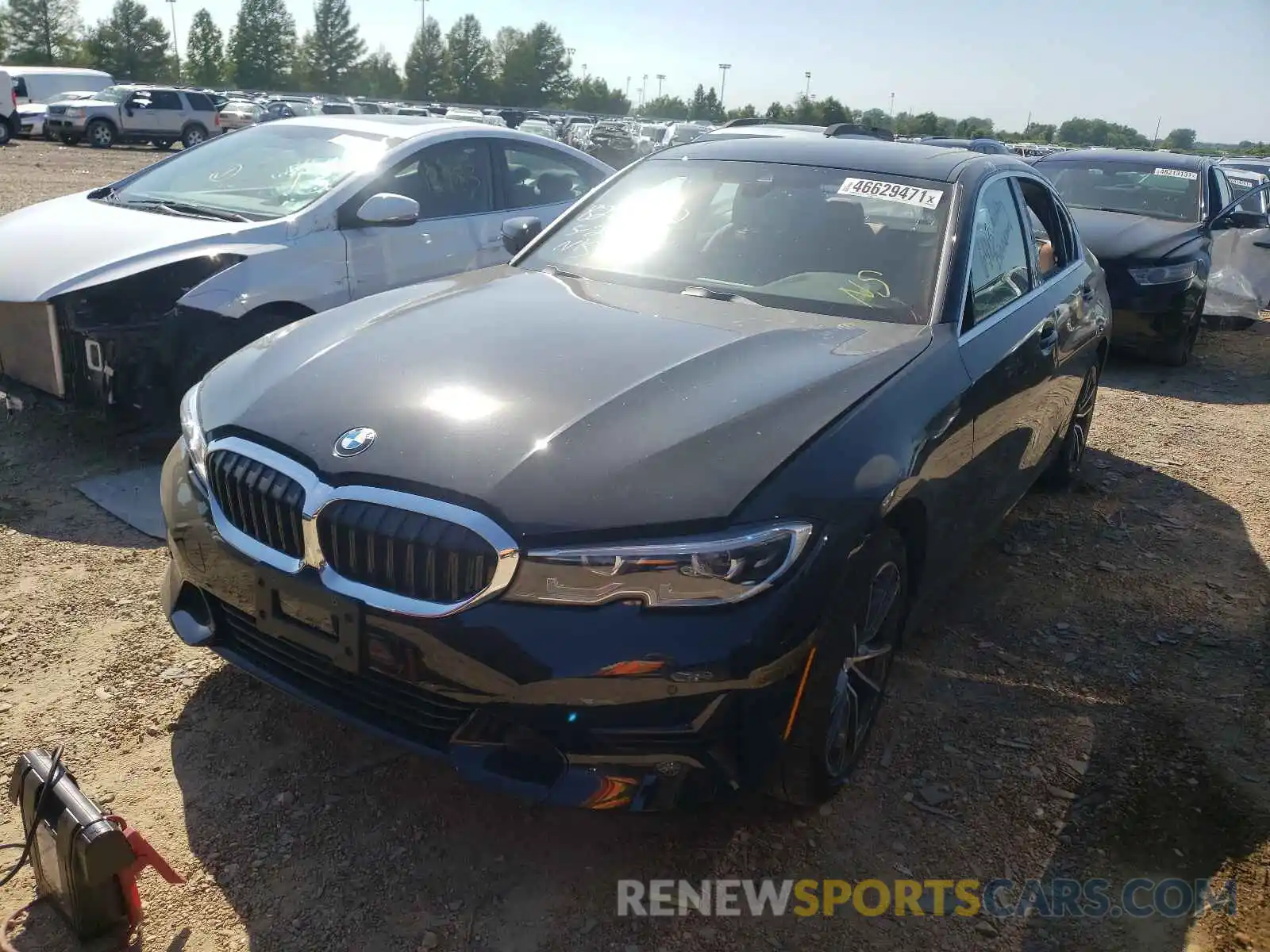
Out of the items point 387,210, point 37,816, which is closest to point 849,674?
point 37,816

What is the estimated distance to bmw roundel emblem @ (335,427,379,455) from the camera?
2311 millimetres

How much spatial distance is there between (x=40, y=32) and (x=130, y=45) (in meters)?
6.64

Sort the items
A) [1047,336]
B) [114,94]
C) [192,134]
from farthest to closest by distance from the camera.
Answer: [114,94]
[192,134]
[1047,336]

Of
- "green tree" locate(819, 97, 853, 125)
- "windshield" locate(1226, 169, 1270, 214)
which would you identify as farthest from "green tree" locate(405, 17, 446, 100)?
"windshield" locate(1226, 169, 1270, 214)

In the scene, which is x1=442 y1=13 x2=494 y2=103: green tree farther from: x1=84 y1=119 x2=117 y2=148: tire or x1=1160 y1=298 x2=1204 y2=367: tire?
x1=1160 y1=298 x2=1204 y2=367: tire

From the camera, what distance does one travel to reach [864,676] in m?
2.71

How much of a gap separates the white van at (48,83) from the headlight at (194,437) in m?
37.0

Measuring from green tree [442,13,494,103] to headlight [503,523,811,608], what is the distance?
10953 centimetres

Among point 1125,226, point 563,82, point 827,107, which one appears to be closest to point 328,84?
point 563,82

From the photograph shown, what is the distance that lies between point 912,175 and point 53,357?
12.3 feet

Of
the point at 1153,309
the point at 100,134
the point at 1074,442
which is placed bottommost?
the point at 100,134

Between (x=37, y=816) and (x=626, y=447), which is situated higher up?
(x=626, y=447)

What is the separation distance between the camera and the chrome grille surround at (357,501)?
6.89 feet

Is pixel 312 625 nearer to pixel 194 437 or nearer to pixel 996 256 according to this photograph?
pixel 194 437
